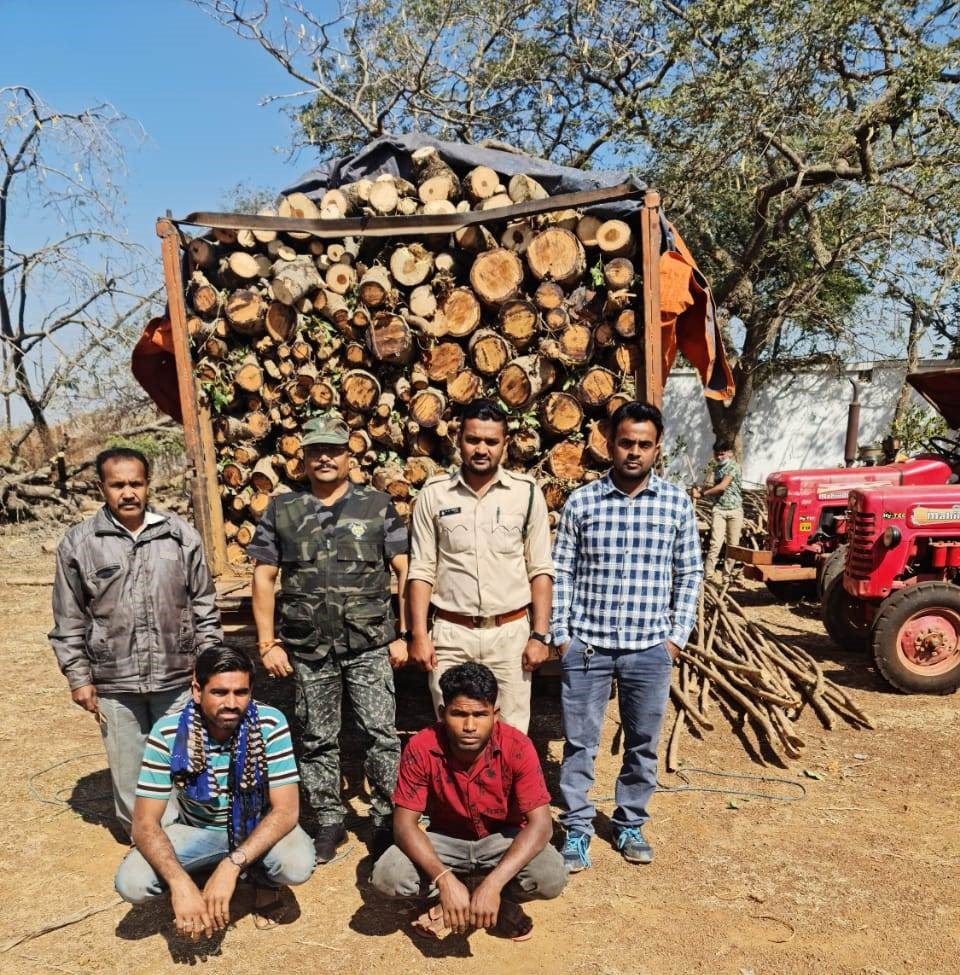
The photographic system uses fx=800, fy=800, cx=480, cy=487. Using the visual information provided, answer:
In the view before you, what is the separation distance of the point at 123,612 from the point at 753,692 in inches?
144

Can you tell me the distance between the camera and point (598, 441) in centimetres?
450

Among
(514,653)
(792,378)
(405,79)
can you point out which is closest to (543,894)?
(514,653)

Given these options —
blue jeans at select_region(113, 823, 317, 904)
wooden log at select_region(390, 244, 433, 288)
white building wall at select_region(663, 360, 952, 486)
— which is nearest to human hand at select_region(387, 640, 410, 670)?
blue jeans at select_region(113, 823, 317, 904)

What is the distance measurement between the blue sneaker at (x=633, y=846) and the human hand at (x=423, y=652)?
3.62 feet

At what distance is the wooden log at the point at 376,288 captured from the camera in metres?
4.52

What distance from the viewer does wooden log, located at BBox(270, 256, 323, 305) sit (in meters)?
4.55

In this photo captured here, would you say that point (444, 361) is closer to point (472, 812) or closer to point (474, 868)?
point (472, 812)

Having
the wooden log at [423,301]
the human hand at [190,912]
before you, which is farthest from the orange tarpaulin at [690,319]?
the human hand at [190,912]

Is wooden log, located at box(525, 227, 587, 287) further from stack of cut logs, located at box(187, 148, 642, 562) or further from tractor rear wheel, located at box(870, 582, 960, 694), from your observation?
tractor rear wheel, located at box(870, 582, 960, 694)

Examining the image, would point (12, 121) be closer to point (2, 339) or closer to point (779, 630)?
point (2, 339)

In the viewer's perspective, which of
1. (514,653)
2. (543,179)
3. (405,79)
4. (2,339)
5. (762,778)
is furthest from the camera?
(405,79)

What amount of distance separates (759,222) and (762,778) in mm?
10248

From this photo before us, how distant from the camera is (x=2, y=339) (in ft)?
36.1

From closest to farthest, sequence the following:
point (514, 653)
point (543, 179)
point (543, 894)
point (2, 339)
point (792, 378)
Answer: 1. point (543, 894)
2. point (514, 653)
3. point (543, 179)
4. point (2, 339)
5. point (792, 378)
